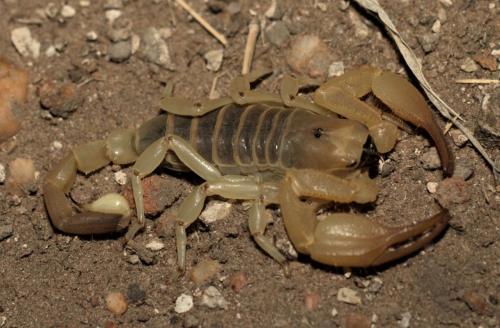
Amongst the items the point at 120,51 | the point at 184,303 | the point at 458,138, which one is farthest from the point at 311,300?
the point at 120,51

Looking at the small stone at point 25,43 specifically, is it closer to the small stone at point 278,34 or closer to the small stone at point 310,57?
the small stone at point 278,34

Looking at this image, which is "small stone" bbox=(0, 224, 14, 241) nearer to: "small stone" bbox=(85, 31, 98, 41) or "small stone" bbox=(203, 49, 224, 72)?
"small stone" bbox=(85, 31, 98, 41)

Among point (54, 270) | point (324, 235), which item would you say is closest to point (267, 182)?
point (324, 235)

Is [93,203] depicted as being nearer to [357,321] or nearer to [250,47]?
[250,47]

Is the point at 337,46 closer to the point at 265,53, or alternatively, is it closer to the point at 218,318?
the point at 265,53

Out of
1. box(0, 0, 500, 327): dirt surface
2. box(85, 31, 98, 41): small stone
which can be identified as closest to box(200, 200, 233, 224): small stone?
box(0, 0, 500, 327): dirt surface

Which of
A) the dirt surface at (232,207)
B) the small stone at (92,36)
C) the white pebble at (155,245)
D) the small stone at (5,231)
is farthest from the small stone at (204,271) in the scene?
the small stone at (92,36)

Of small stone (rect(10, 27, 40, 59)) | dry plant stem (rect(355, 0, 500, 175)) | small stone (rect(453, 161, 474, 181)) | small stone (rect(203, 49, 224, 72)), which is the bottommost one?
small stone (rect(10, 27, 40, 59))

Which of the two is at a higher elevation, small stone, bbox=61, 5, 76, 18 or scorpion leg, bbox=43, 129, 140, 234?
small stone, bbox=61, 5, 76, 18
